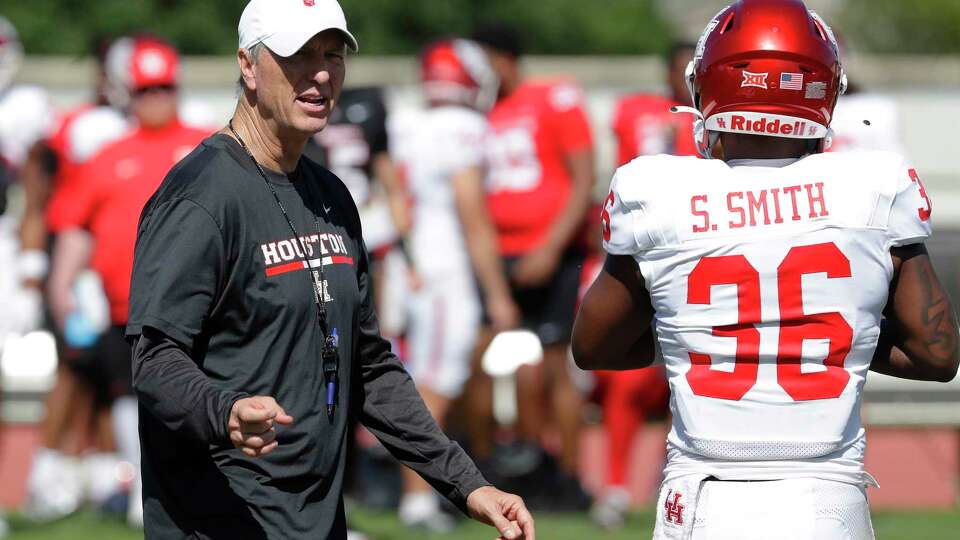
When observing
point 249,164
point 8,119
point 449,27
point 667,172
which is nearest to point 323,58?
point 249,164

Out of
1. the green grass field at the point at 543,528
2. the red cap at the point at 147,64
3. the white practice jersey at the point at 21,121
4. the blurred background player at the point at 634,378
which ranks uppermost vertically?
Result: the red cap at the point at 147,64

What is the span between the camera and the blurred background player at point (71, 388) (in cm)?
910

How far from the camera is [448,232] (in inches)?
351

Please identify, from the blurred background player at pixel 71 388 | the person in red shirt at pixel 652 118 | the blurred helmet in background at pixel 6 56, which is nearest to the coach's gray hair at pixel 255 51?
the person in red shirt at pixel 652 118

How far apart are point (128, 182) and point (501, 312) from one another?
202cm

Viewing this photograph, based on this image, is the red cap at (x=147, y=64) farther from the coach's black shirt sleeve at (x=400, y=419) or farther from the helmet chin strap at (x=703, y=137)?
the helmet chin strap at (x=703, y=137)

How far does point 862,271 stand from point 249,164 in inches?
54.0

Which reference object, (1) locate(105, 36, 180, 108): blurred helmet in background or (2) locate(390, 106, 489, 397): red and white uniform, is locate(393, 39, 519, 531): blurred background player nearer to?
(2) locate(390, 106, 489, 397): red and white uniform

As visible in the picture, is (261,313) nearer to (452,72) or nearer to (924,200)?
(924,200)

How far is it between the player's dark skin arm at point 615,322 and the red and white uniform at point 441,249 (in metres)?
4.79

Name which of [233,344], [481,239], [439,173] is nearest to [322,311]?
[233,344]

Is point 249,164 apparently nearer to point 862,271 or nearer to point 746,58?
point 746,58

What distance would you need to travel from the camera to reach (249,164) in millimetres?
3770

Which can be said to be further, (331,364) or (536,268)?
(536,268)
